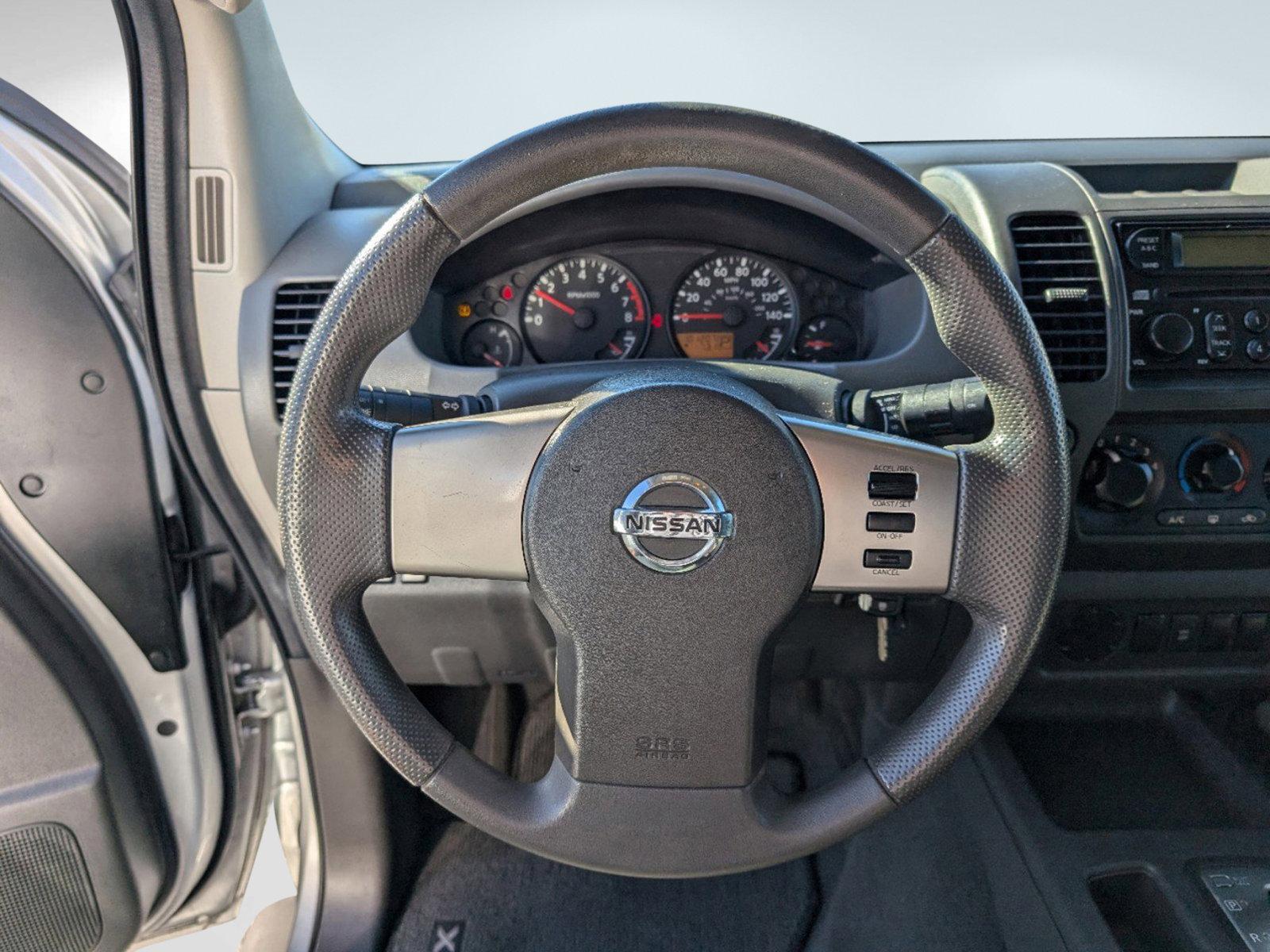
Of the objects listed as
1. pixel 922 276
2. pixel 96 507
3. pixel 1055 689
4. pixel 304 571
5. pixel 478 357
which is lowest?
pixel 1055 689

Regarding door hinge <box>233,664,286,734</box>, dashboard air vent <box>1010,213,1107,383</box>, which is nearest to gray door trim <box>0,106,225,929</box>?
door hinge <box>233,664,286,734</box>

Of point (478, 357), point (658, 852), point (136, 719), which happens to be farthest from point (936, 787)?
point (136, 719)

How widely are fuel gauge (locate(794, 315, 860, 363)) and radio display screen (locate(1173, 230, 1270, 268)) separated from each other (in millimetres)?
417

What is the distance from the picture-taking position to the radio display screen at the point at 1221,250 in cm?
128

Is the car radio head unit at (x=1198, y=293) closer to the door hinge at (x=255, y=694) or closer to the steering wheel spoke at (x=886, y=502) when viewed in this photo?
the steering wheel spoke at (x=886, y=502)

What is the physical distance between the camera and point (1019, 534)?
0.87 meters

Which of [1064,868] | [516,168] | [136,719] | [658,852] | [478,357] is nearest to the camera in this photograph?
[516,168]

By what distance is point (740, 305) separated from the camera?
1.37 meters

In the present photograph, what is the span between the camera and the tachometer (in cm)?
135

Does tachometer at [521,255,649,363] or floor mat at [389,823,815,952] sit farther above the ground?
tachometer at [521,255,649,363]

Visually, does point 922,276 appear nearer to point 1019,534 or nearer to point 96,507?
point 1019,534

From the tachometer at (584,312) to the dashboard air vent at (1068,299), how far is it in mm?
492

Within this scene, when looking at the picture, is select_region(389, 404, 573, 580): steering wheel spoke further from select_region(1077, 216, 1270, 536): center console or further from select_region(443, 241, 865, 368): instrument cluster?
select_region(1077, 216, 1270, 536): center console

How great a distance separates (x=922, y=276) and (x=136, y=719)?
131cm
